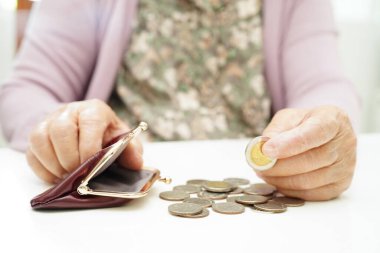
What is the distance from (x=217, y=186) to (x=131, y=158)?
5.1 inches

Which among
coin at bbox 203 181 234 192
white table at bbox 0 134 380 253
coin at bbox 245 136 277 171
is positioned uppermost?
coin at bbox 245 136 277 171

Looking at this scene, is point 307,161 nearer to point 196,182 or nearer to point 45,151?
point 196,182

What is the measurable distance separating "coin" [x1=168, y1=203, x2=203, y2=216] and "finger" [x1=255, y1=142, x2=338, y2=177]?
12cm

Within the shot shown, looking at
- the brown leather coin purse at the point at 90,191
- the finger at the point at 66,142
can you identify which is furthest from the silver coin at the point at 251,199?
the finger at the point at 66,142

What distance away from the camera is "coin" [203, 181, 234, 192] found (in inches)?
25.2

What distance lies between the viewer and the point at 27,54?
1081mm

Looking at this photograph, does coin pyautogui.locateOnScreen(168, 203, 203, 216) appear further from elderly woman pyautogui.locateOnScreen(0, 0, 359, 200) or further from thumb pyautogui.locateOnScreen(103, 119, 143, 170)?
elderly woman pyautogui.locateOnScreen(0, 0, 359, 200)

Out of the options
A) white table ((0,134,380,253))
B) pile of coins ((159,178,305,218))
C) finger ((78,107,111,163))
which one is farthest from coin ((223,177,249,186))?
finger ((78,107,111,163))

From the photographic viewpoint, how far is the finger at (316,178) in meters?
0.61

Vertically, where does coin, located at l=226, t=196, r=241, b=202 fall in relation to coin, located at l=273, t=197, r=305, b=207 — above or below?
below

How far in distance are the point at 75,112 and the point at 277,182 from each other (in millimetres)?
301

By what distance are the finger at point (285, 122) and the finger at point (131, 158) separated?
0.18 metres

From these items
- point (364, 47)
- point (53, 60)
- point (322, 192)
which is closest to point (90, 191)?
point (322, 192)

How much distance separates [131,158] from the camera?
64 cm
